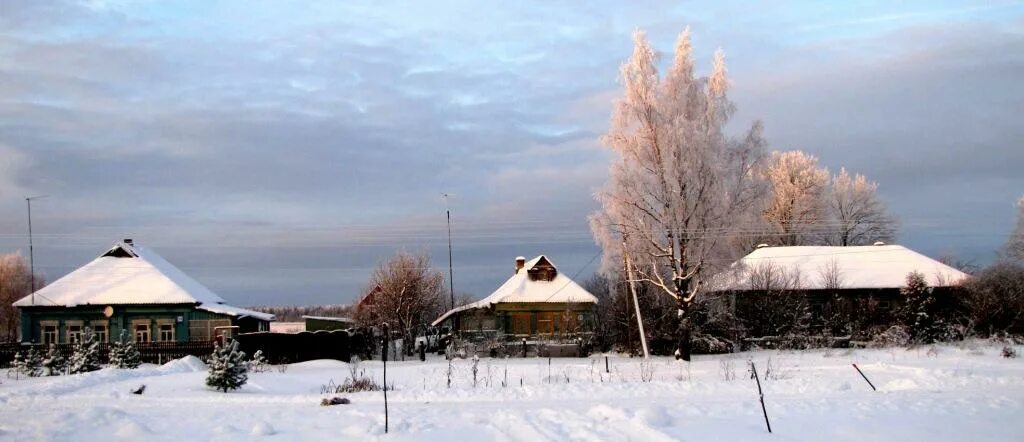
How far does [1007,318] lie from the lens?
38.8 metres

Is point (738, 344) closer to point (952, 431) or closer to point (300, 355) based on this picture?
point (300, 355)

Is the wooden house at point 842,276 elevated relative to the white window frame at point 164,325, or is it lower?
elevated

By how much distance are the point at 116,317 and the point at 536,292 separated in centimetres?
2074

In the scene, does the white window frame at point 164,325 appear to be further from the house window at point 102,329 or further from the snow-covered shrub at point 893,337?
the snow-covered shrub at point 893,337

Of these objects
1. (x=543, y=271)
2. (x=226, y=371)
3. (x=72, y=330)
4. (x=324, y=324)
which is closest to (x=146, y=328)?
(x=72, y=330)

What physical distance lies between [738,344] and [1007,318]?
39.6 feet

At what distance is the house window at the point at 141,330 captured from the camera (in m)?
41.7

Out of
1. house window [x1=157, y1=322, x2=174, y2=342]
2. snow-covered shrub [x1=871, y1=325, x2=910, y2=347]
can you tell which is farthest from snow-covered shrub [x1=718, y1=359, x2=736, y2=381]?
house window [x1=157, y1=322, x2=174, y2=342]

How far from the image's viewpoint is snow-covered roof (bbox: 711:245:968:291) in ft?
141

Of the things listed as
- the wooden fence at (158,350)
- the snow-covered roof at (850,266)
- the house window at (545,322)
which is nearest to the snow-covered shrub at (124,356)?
the wooden fence at (158,350)

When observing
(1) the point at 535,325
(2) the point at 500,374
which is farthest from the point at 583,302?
(2) the point at 500,374

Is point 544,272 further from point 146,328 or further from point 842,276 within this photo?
point 146,328

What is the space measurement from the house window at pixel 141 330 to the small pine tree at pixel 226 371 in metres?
22.6

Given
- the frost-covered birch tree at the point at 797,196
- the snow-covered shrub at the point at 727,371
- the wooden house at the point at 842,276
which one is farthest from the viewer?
the frost-covered birch tree at the point at 797,196
